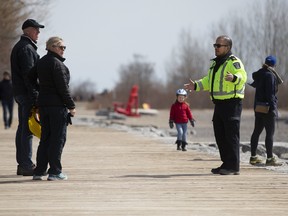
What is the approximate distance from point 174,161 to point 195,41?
92.2 meters

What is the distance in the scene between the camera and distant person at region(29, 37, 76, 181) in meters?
11.6

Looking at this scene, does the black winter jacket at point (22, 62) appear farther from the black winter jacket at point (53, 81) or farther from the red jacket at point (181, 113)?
the red jacket at point (181, 113)

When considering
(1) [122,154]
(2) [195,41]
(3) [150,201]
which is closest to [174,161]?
(1) [122,154]

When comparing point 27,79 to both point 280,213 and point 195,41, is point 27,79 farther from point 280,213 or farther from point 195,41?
point 195,41

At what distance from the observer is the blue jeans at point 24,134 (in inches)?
490

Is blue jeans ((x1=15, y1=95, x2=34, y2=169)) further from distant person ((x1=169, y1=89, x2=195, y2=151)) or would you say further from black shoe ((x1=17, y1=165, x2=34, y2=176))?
distant person ((x1=169, y1=89, x2=195, y2=151))

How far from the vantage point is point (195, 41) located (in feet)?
351

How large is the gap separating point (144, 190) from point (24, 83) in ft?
8.91

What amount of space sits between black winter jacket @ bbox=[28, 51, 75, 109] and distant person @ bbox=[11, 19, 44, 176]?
27.2 inches

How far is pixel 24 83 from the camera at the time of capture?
12516 millimetres

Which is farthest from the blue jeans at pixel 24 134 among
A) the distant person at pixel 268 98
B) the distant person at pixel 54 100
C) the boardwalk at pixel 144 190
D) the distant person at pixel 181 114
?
the distant person at pixel 181 114

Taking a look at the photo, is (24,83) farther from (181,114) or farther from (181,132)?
(181,114)

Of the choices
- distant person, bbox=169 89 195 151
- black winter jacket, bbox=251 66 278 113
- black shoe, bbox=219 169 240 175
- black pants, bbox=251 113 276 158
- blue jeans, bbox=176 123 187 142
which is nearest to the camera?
black shoe, bbox=219 169 240 175

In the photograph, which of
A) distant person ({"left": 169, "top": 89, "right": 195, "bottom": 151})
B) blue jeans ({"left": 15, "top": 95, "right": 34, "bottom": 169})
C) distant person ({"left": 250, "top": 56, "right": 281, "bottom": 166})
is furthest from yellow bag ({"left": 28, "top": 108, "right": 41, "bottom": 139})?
distant person ({"left": 169, "top": 89, "right": 195, "bottom": 151})
